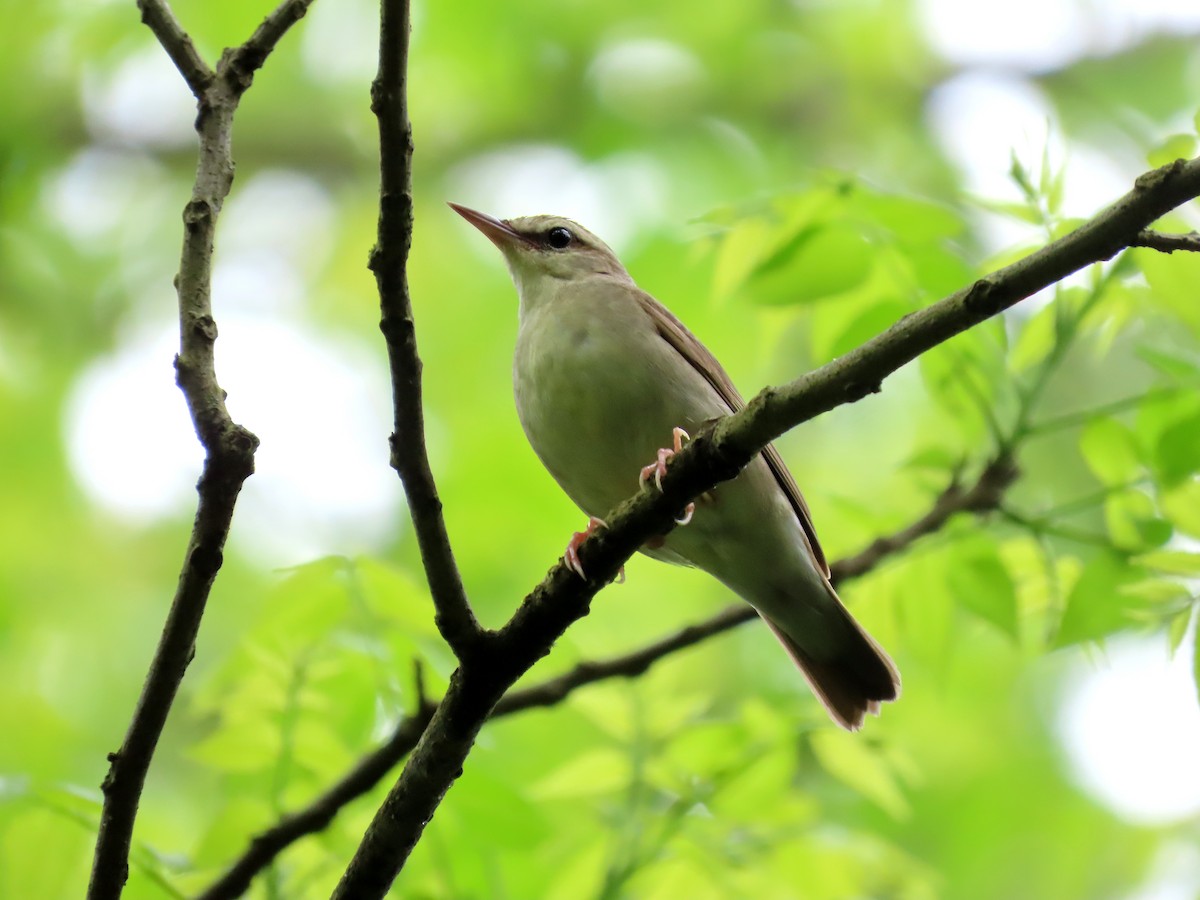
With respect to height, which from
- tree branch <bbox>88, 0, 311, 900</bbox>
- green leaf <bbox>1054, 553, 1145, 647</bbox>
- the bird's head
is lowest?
tree branch <bbox>88, 0, 311, 900</bbox>

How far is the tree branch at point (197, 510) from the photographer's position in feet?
8.66

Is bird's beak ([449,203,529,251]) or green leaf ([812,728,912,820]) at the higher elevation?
bird's beak ([449,203,529,251])

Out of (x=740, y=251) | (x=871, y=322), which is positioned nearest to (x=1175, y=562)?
(x=871, y=322)

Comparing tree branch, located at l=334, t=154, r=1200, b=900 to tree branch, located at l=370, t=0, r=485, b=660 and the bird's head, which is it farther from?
the bird's head

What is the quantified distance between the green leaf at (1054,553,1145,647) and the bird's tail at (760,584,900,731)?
1409mm

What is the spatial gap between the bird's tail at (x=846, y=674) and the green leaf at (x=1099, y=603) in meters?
1.41

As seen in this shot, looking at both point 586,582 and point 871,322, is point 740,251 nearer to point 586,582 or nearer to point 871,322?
point 871,322

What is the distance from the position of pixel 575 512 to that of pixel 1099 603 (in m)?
4.43

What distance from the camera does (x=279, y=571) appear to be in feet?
12.4

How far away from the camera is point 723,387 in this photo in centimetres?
505

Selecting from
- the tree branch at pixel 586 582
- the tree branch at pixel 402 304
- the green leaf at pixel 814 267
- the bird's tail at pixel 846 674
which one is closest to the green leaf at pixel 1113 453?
the green leaf at pixel 814 267

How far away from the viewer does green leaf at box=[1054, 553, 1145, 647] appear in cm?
384

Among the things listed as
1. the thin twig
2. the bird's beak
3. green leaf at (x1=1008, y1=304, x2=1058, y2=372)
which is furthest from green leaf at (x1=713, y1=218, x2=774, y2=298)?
the thin twig

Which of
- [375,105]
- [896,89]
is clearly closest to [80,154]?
[896,89]
